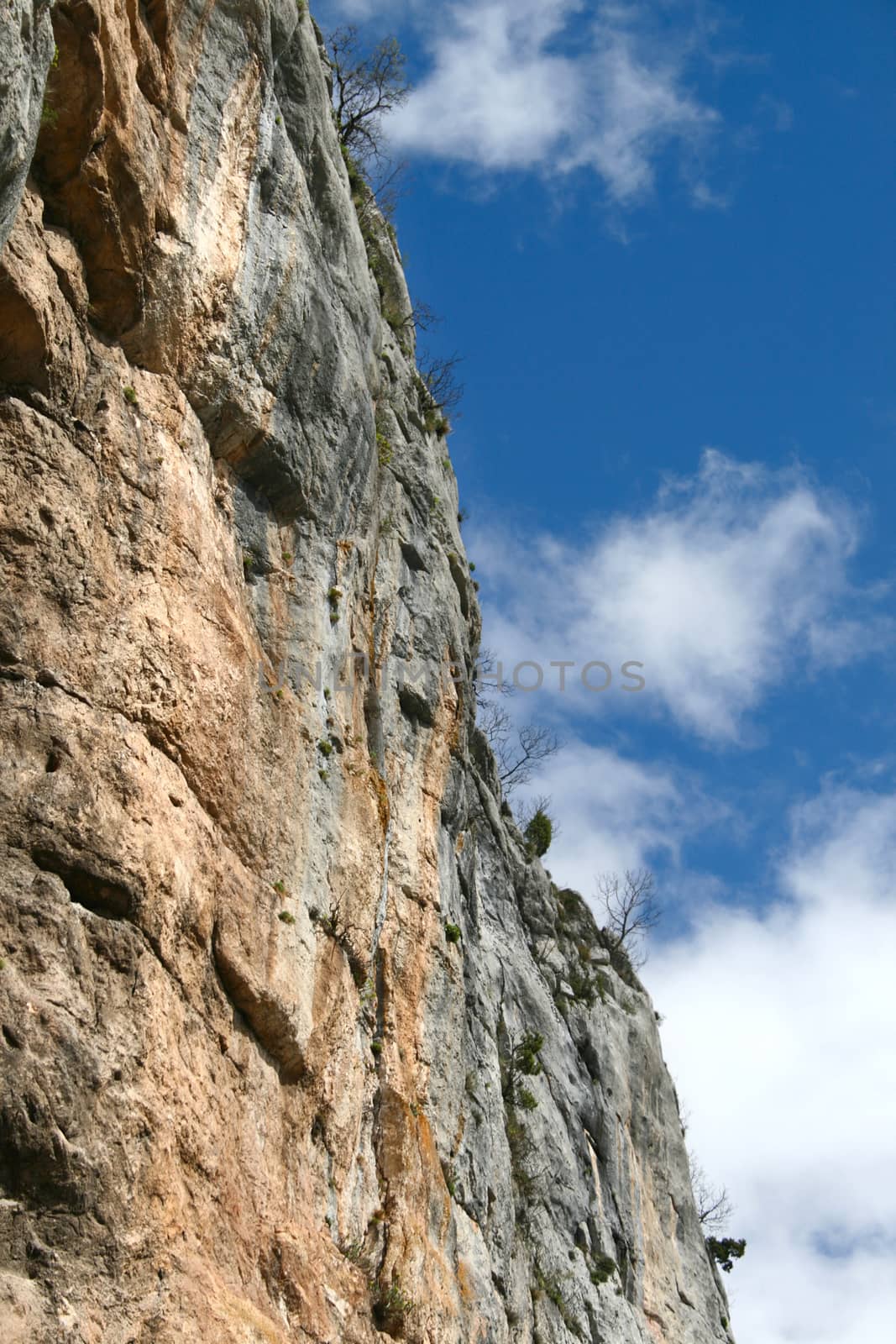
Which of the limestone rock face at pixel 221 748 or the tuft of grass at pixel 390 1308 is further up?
the limestone rock face at pixel 221 748

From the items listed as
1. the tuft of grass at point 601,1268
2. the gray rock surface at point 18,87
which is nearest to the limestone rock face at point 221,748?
the gray rock surface at point 18,87

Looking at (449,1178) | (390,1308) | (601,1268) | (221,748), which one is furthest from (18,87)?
(601,1268)

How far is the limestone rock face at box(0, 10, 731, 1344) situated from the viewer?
28.9 feet

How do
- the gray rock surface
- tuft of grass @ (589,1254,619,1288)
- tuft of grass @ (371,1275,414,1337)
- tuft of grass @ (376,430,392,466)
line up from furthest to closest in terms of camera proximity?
tuft of grass @ (589,1254,619,1288) → tuft of grass @ (376,430,392,466) → tuft of grass @ (371,1275,414,1337) → the gray rock surface

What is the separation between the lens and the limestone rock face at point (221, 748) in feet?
28.9

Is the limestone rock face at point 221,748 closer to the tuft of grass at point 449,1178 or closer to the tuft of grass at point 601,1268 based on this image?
the tuft of grass at point 449,1178

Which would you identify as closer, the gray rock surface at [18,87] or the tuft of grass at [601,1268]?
the gray rock surface at [18,87]

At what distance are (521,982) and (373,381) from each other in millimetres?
11655

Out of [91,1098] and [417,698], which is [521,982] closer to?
[417,698]

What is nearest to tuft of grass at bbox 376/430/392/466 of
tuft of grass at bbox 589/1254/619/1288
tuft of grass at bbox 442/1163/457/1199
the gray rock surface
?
tuft of grass at bbox 442/1163/457/1199

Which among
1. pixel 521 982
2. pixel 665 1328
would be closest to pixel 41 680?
pixel 521 982

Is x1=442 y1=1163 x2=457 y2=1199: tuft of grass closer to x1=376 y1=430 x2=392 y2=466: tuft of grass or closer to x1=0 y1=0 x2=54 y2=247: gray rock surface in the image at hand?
x1=376 y1=430 x2=392 y2=466: tuft of grass

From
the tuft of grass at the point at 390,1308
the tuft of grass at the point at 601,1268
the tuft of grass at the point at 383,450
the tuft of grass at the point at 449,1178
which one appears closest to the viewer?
the tuft of grass at the point at 390,1308

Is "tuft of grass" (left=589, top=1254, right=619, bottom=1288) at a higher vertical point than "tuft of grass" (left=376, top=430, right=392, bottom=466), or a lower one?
lower
